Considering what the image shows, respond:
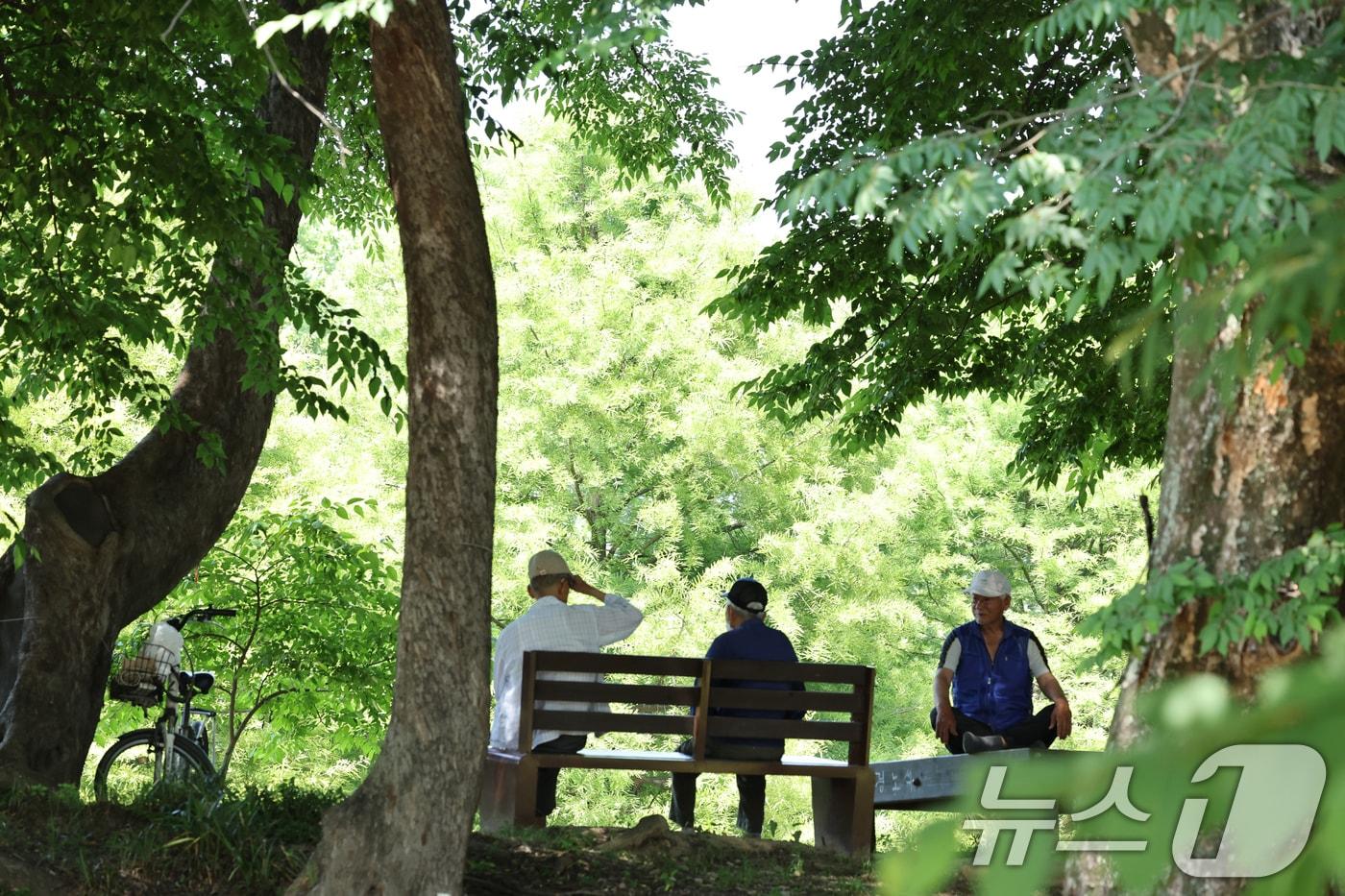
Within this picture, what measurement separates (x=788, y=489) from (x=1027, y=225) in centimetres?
1997

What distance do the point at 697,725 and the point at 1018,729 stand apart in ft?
5.89

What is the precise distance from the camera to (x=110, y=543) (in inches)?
319

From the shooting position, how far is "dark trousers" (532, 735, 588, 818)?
7777 millimetres

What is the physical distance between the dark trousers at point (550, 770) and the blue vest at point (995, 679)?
2.15 meters

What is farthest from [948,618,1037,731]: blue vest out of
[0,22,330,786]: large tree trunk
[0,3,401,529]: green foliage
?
→ [0,22,330,786]: large tree trunk

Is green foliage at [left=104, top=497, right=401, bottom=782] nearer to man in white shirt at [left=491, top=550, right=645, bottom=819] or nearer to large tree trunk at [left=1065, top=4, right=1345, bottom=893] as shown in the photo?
man in white shirt at [left=491, top=550, right=645, bottom=819]

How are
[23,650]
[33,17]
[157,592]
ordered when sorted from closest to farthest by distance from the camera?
[33,17], [23,650], [157,592]

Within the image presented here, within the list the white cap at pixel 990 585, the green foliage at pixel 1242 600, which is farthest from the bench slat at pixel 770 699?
the green foliage at pixel 1242 600

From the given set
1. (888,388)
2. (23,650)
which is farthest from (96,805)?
(888,388)

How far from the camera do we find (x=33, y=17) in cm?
731

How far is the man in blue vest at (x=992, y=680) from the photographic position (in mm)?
8125

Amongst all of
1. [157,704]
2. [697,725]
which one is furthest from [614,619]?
[157,704]

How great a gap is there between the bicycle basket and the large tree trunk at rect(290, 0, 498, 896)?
318 centimetres

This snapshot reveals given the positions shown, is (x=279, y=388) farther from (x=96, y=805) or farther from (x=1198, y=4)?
(x=1198, y=4)
